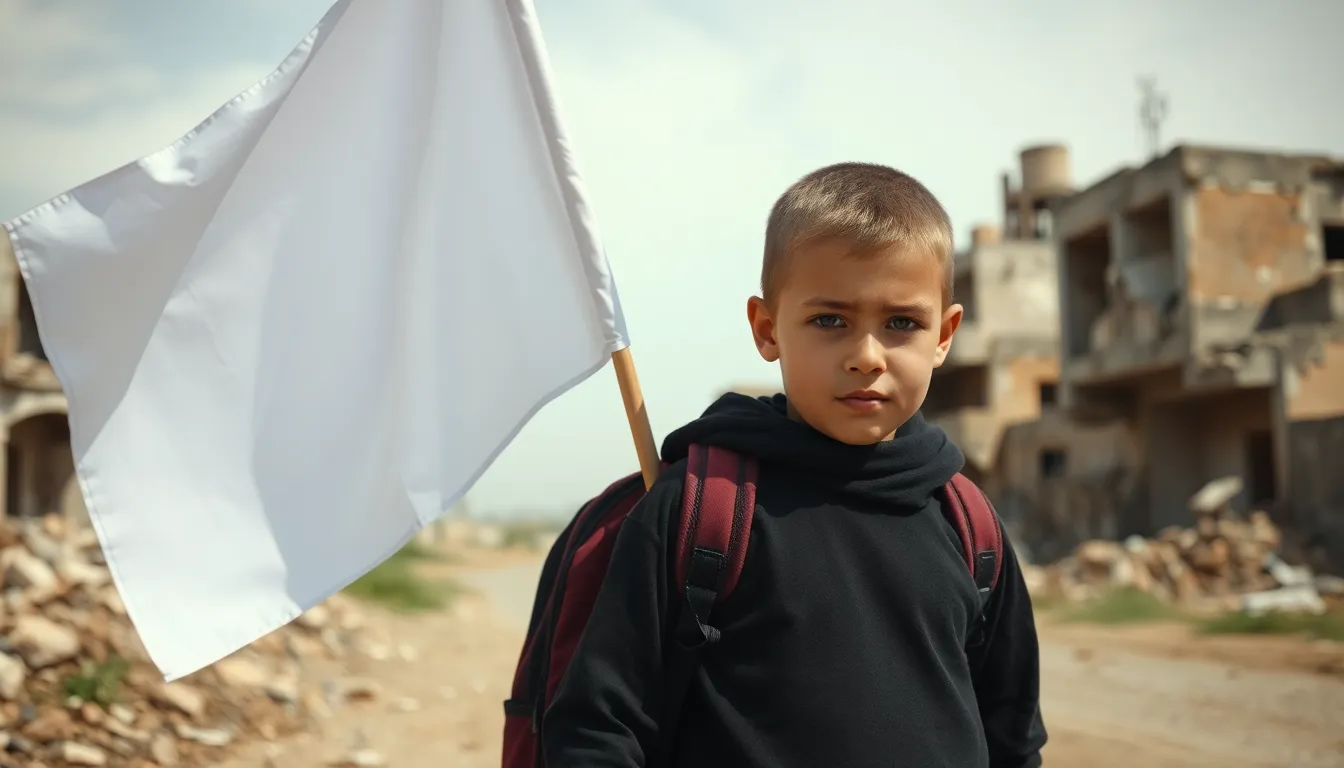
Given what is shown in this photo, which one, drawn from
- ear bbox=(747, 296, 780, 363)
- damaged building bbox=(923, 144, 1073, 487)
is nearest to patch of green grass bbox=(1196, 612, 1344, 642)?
ear bbox=(747, 296, 780, 363)

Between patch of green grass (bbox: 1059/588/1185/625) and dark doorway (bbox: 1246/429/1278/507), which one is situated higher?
dark doorway (bbox: 1246/429/1278/507)

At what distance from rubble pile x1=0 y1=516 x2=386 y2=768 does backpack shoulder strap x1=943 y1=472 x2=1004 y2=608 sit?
441 cm

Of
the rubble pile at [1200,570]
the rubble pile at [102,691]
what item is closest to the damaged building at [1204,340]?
the rubble pile at [1200,570]

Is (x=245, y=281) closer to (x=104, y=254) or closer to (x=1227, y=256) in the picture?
(x=104, y=254)

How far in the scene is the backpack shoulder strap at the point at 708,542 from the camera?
1456 millimetres

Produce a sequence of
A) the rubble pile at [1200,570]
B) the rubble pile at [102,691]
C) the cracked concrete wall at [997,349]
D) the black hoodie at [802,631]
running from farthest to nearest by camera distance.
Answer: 1. the cracked concrete wall at [997,349]
2. the rubble pile at [1200,570]
3. the rubble pile at [102,691]
4. the black hoodie at [802,631]

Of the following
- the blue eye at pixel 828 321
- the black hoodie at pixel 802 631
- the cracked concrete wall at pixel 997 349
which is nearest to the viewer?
the black hoodie at pixel 802 631

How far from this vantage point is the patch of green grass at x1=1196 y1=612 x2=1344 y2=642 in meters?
8.36

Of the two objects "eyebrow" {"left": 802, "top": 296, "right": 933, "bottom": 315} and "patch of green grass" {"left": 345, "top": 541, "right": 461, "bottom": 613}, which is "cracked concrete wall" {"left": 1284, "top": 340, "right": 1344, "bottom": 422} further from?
"eyebrow" {"left": 802, "top": 296, "right": 933, "bottom": 315}

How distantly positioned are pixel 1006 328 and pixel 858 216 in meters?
27.0

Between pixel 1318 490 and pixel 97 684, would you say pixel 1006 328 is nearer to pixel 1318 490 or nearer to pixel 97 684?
pixel 1318 490

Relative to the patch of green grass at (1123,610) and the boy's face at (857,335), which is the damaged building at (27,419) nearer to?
the patch of green grass at (1123,610)

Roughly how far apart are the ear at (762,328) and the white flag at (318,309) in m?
0.27

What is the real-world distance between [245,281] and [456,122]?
504 mm
